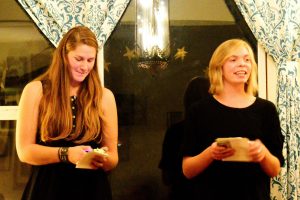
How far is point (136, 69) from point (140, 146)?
52 cm

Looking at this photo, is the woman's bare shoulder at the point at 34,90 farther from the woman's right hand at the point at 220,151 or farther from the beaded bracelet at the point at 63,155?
the woman's right hand at the point at 220,151

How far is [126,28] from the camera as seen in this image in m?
2.57

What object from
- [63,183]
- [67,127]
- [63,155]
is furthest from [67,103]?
[63,183]

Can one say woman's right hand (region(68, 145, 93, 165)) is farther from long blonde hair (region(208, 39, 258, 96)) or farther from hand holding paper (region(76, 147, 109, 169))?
long blonde hair (region(208, 39, 258, 96))

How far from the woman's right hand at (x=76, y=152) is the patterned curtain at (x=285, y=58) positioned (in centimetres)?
129

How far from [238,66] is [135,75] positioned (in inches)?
35.8

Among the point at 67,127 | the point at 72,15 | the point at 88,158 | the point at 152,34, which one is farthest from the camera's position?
the point at 152,34

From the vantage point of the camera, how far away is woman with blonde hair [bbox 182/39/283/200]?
1.80m

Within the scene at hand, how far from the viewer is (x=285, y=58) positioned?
7.89 feet

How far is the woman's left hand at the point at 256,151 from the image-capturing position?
162 centimetres

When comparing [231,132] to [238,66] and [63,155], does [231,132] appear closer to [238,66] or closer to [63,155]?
[238,66]

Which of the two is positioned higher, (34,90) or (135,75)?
(135,75)

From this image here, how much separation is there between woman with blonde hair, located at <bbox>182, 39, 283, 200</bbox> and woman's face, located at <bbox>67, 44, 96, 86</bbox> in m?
0.55

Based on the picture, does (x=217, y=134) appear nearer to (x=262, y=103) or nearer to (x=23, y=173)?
(x=262, y=103)
